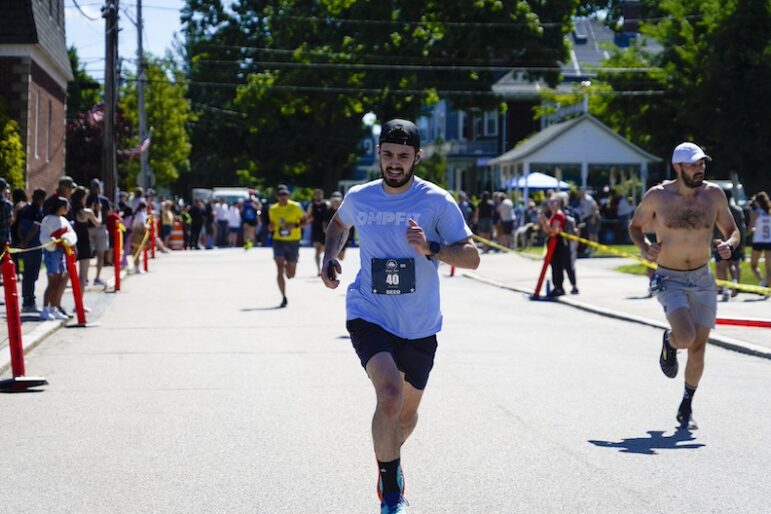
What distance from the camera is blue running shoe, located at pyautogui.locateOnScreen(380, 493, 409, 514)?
610cm

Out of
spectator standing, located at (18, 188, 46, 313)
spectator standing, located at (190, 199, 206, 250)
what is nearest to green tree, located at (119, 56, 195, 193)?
spectator standing, located at (190, 199, 206, 250)

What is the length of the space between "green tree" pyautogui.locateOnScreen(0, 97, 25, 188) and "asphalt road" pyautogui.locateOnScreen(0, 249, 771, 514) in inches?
531

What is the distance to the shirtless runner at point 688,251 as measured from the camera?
9.24 meters

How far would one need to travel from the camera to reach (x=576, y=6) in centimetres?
5612

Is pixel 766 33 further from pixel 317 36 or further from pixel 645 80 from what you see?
pixel 317 36

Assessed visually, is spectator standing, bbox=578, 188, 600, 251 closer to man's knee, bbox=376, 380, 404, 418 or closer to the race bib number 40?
the race bib number 40

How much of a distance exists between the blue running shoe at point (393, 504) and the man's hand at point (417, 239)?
1103mm

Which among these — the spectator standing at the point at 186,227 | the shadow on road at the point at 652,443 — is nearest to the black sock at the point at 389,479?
the shadow on road at the point at 652,443

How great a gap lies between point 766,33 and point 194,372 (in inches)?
1545

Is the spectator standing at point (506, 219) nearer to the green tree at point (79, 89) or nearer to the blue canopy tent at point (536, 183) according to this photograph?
the blue canopy tent at point (536, 183)

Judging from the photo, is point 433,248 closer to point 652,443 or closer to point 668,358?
point 652,443

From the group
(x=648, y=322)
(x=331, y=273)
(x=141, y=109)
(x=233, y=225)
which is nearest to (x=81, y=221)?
(x=648, y=322)

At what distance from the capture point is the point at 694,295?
933cm

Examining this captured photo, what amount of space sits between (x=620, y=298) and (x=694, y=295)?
1274cm
